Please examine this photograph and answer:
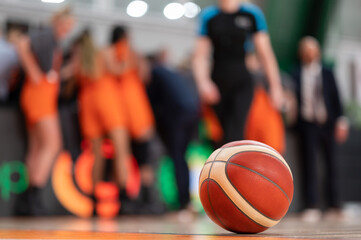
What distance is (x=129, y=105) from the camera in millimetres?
6312

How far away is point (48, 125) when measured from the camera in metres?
5.72

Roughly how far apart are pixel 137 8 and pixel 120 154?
6.10 m

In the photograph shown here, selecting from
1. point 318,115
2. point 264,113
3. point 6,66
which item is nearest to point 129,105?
point 6,66

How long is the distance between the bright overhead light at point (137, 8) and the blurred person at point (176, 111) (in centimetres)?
464

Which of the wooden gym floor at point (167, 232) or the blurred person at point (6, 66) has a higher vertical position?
the blurred person at point (6, 66)

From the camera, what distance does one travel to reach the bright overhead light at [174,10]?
11716mm

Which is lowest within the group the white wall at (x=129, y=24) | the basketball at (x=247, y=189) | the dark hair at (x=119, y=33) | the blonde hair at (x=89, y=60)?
the basketball at (x=247, y=189)

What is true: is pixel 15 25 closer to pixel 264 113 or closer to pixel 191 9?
pixel 191 9

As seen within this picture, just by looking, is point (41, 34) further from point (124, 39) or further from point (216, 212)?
point (216, 212)

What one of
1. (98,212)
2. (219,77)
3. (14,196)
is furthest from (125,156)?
(219,77)

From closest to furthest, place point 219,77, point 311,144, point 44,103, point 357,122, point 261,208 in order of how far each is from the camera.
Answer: point 261,208 < point 219,77 < point 44,103 < point 311,144 < point 357,122

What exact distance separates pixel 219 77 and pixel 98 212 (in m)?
2.61

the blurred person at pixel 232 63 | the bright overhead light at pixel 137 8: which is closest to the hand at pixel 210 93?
the blurred person at pixel 232 63

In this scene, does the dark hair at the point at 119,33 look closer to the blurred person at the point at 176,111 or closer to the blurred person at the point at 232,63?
the blurred person at the point at 176,111
